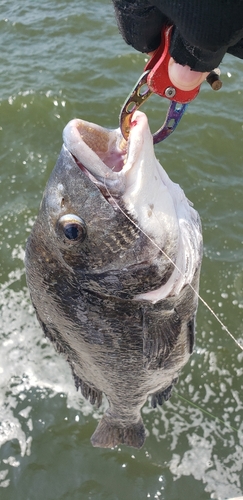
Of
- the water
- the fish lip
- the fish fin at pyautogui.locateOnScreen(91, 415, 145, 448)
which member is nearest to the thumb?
the fish lip

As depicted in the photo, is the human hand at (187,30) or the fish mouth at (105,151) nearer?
the human hand at (187,30)

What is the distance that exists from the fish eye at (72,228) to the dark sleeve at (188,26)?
970mm

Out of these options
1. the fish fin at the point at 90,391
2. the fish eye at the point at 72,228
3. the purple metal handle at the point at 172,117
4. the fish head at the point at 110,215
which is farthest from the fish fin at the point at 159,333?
the purple metal handle at the point at 172,117

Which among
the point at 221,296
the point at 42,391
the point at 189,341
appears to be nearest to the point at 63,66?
the point at 221,296

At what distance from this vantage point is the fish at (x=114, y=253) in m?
2.47

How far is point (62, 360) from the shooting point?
5957 mm

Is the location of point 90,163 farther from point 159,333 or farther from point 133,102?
point 159,333

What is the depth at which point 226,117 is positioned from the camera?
24.9 ft

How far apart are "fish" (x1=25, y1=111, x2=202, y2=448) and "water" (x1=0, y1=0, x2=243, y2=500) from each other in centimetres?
252

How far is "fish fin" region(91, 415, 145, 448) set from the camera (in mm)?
4324

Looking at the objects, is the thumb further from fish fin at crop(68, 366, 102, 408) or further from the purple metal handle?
fish fin at crop(68, 366, 102, 408)

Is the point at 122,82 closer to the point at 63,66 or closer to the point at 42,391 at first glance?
the point at 63,66

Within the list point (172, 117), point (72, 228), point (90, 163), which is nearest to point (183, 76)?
point (172, 117)

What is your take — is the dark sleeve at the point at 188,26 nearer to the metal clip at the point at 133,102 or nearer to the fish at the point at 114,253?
the metal clip at the point at 133,102
